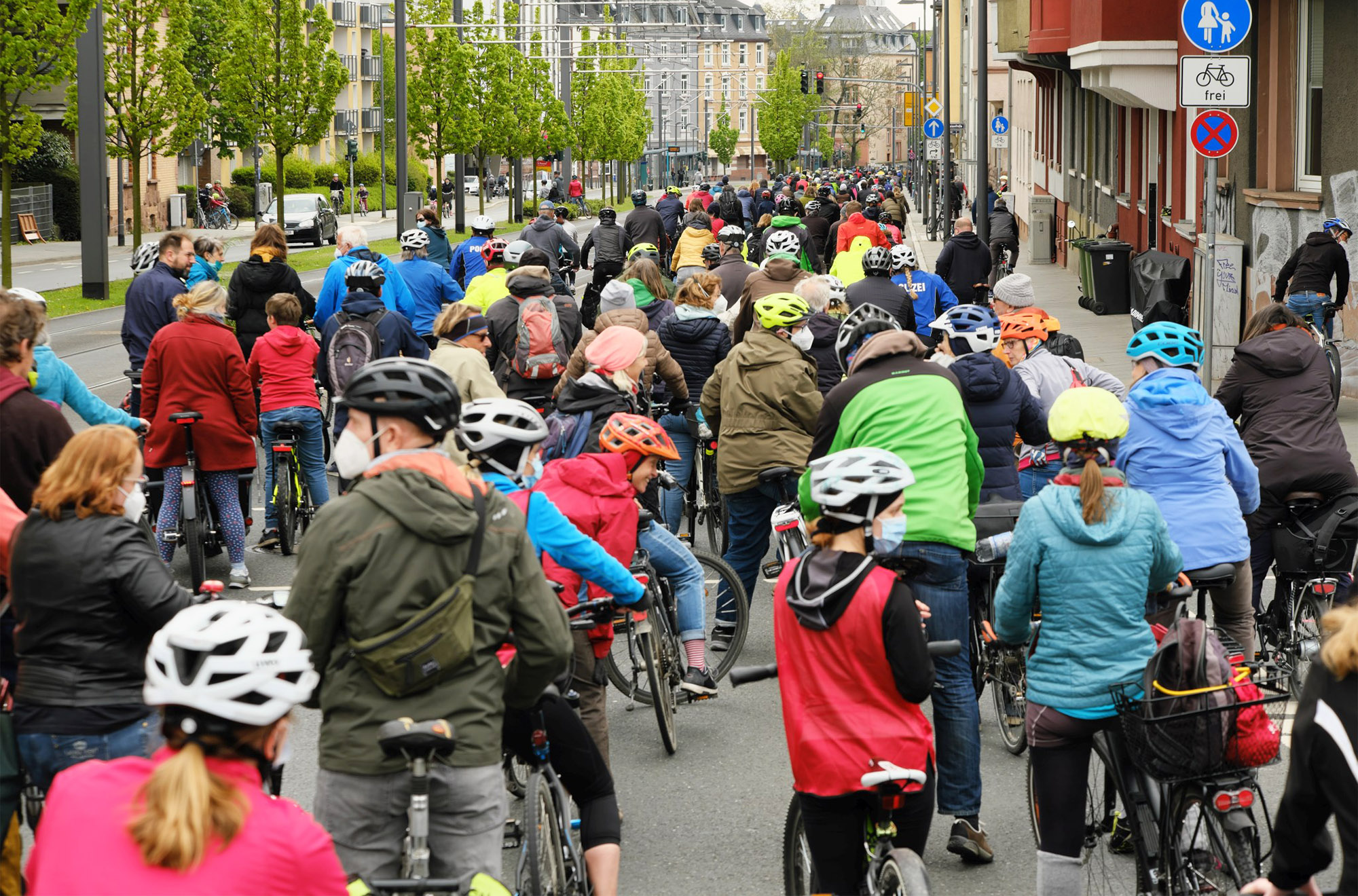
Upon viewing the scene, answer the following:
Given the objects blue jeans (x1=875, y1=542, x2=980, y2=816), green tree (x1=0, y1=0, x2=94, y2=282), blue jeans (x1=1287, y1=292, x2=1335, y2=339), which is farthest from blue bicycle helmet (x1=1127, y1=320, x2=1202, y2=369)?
green tree (x1=0, y1=0, x2=94, y2=282)

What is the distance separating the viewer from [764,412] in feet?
28.6

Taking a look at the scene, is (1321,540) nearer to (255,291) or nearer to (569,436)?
(569,436)

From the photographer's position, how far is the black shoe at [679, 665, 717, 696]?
6527mm

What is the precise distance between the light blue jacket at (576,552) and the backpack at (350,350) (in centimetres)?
560

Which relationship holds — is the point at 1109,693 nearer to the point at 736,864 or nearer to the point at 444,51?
the point at 736,864

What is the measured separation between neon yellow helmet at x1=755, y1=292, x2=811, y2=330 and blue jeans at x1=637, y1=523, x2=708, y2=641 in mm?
1518

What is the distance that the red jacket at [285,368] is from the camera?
36.2 feet

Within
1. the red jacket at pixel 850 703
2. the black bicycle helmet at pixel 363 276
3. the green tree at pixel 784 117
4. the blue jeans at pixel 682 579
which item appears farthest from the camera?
the green tree at pixel 784 117

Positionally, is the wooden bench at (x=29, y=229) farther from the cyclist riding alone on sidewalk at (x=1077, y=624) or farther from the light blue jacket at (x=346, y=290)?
the cyclist riding alone on sidewalk at (x=1077, y=624)

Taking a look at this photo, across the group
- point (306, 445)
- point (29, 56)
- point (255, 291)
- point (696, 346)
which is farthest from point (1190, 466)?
point (29, 56)

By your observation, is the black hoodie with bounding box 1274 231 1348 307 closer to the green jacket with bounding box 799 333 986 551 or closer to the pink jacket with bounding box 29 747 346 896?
the green jacket with bounding box 799 333 986 551

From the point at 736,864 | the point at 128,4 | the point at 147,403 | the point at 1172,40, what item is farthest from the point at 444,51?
the point at 736,864

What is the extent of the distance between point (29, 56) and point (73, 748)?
24.6 metres

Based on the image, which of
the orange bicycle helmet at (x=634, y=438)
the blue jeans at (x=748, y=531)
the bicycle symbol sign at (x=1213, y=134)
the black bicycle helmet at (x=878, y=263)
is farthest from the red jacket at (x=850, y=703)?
the bicycle symbol sign at (x=1213, y=134)
